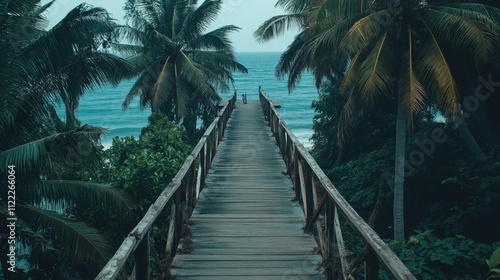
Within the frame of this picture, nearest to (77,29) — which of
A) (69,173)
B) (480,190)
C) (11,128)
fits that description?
(11,128)

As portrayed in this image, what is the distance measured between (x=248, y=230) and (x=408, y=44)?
662 centimetres

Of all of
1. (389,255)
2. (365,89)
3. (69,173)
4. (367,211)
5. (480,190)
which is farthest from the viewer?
(367,211)

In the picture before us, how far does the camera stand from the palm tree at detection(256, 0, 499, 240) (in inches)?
353

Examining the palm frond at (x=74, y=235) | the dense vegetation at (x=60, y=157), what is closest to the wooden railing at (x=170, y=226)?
the dense vegetation at (x=60, y=157)

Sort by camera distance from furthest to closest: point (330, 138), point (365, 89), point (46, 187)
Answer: point (330, 138), point (365, 89), point (46, 187)

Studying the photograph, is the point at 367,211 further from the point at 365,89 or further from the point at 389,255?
the point at 389,255

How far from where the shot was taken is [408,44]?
10.2 metres

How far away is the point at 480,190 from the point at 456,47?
3.29 metres

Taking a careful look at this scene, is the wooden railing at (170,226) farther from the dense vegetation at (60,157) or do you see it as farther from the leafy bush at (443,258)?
the leafy bush at (443,258)

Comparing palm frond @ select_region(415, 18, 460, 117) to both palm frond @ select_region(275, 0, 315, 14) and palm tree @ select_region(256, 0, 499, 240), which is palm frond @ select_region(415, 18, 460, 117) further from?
palm frond @ select_region(275, 0, 315, 14)

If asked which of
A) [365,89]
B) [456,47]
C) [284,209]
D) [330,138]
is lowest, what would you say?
[330,138]

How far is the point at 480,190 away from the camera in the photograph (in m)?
9.92

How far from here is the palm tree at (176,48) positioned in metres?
18.7

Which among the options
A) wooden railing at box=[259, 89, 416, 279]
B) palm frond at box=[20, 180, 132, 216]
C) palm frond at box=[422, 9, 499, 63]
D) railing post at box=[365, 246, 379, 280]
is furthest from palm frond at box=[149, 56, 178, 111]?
railing post at box=[365, 246, 379, 280]
